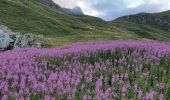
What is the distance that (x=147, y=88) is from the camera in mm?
Answer: 9867

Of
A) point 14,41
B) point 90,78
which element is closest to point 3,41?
point 14,41

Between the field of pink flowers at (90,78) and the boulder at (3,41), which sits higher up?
the field of pink flowers at (90,78)

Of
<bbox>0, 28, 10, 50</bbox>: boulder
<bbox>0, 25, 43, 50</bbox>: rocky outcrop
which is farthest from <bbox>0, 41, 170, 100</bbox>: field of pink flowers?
<bbox>0, 25, 43, 50</bbox>: rocky outcrop

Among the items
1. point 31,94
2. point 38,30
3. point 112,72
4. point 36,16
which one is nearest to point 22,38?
point 112,72

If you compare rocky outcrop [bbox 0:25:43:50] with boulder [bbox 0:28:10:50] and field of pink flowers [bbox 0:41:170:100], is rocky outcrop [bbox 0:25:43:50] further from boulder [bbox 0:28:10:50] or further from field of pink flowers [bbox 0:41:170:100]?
field of pink flowers [bbox 0:41:170:100]

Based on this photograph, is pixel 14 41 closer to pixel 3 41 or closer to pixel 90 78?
pixel 3 41

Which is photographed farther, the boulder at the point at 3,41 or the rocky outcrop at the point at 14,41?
the rocky outcrop at the point at 14,41

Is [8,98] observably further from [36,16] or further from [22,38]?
[36,16]

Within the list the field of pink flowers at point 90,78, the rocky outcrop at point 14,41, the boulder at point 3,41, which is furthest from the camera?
the rocky outcrop at point 14,41

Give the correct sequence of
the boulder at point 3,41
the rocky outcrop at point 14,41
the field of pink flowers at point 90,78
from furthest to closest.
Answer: the rocky outcrop at point 14,41
the boulder at point 3,41
the field of pink flowers at point 90,78

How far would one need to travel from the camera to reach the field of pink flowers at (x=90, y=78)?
8.24m

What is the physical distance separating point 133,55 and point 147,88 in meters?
4.77

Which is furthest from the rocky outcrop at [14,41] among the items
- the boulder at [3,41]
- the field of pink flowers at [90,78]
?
the field of pink flowers at [90,78]

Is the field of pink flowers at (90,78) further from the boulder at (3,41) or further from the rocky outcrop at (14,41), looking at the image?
the rocky outcrop at (14,41)
